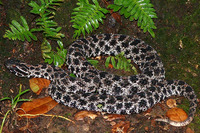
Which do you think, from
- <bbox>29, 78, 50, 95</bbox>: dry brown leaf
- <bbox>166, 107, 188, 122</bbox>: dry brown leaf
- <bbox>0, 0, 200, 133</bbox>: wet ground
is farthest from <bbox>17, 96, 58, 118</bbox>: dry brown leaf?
<bbox>166, 107, 188, 122</bbox>: dry brown leaf

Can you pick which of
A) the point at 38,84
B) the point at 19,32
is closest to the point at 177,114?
the point at 38,84

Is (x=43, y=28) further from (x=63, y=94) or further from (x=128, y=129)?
(x=128, y=129)

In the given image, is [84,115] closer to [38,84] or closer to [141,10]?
[38,84]

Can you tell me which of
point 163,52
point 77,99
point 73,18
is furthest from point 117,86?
point 73,18

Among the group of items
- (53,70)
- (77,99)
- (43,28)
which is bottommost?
(77,99)

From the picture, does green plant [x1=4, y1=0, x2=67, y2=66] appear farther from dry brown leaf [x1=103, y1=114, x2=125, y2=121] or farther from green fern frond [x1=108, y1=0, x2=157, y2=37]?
dry brown leaf [x1=103, y1=114, x2=125, y2=121]
